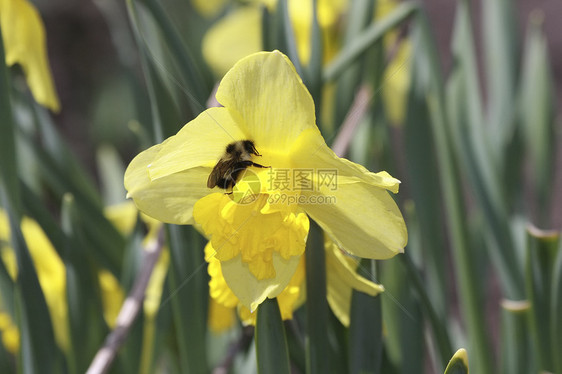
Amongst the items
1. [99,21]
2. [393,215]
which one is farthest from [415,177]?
[99,21]

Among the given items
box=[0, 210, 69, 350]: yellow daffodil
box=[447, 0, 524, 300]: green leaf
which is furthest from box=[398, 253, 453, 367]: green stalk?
Answer: box=[0, 210, 69, 350]: yellow daffodil

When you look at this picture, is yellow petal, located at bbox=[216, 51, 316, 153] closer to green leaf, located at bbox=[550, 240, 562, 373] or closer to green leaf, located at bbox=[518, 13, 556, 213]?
green leaf, located at bbox=[550, 240, 562, 373]

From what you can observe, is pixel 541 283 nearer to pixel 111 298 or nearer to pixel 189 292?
pixel 189 292

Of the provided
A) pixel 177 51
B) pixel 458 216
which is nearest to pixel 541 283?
pixel 458 216

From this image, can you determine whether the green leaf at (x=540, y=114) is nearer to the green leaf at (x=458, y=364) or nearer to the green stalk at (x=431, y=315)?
the green stalk at (x=431, y=315)

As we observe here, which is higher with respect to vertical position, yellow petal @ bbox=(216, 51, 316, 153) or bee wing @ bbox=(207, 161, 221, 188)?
yellow petal @ bbox=(216, 51, 316, 153)

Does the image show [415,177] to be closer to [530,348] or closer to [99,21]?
[530,348]
